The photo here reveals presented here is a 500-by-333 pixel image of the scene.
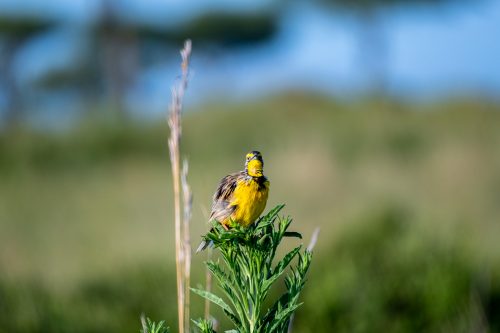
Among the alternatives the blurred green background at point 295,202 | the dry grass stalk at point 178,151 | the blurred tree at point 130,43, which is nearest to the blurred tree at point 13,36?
the blurred tree at point 130,43

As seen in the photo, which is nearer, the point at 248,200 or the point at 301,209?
the point at 248,200

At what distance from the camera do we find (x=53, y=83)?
43.7m

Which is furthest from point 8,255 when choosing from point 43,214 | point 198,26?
point 198,26

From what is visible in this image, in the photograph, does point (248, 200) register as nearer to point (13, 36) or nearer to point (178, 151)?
point (178, 151)

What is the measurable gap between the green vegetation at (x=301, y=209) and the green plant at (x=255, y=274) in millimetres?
1951

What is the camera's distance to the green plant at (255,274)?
148 centimetres

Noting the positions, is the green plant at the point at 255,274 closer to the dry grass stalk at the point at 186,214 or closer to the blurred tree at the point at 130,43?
the dry grass stalk at the point at 186,214

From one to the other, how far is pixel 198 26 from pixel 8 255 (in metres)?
22.4

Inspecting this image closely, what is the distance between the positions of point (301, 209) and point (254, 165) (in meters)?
13.2

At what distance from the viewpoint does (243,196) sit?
156 centimetres

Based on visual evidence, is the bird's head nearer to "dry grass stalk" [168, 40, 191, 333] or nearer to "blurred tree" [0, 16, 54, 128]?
"dry grass stalk" [168, 40, 191, 333]

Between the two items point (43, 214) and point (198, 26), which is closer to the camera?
point (43, 214)

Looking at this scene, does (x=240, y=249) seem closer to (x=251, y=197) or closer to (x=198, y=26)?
(x=251, y=197)

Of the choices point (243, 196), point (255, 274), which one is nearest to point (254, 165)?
point (243, 196)
